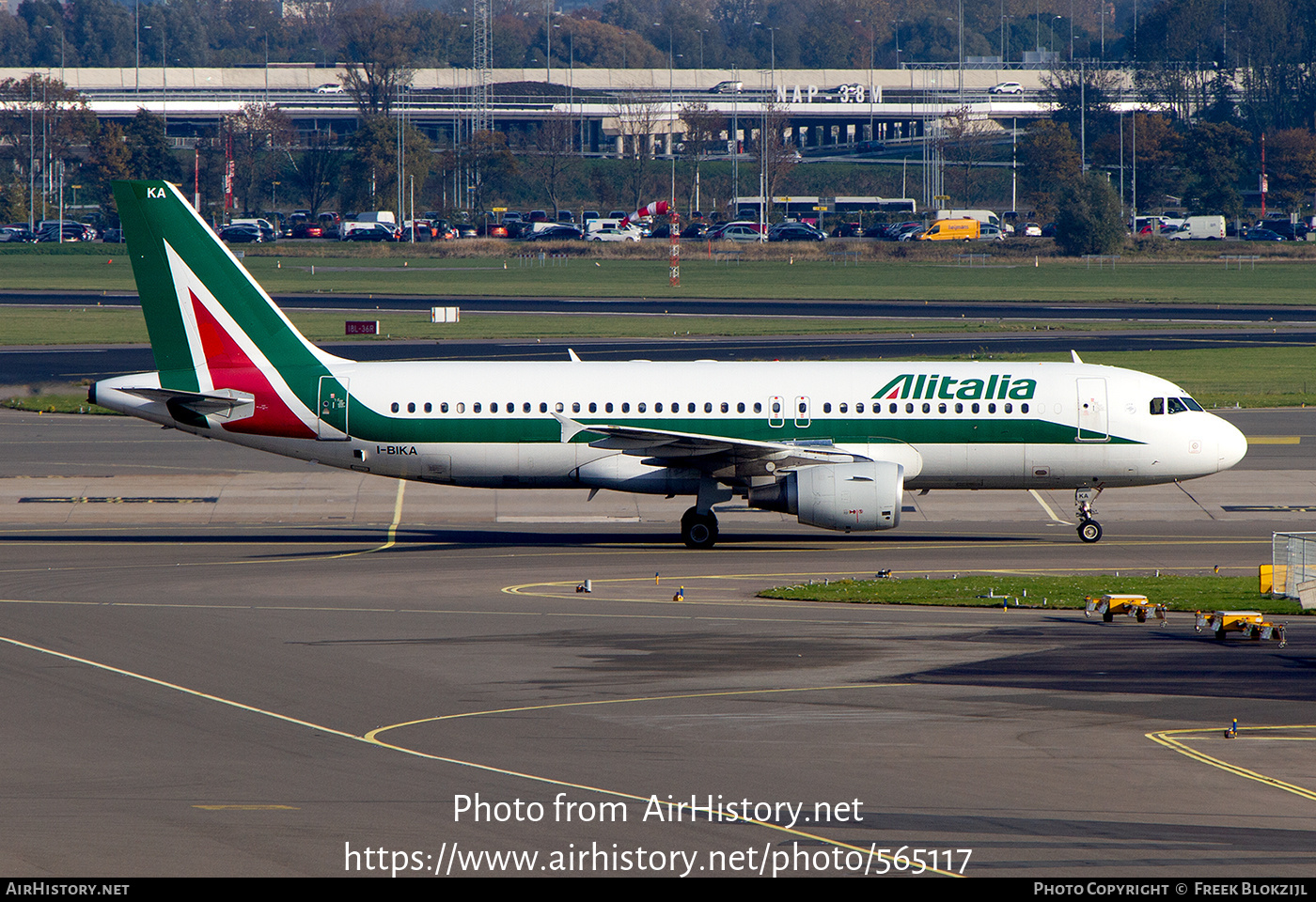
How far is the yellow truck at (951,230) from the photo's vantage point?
549 feet

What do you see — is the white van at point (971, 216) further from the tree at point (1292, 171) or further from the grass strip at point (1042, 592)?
the grass strip at point (1042, 592)

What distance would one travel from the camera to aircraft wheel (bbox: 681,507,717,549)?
3750cm

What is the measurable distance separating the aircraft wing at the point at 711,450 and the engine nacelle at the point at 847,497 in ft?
3.02

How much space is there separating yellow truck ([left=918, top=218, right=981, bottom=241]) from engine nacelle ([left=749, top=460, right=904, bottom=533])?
448ft

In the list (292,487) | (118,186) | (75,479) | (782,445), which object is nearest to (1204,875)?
(782,445)

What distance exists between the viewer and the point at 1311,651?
83.4 ft

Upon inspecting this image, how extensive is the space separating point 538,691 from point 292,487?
82.8 feet

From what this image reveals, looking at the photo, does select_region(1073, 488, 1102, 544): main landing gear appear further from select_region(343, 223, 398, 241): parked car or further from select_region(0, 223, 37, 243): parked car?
select_region(0, 223, 37, 243): parked car

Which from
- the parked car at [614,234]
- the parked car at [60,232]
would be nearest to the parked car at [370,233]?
Answer: the parked car at [614,234]

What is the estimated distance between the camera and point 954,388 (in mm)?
37594

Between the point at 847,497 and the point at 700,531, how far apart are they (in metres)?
4.28

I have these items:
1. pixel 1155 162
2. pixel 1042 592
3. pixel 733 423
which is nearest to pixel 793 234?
pixel 1155 162

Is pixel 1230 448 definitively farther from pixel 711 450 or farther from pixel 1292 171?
pixel 1292 171
